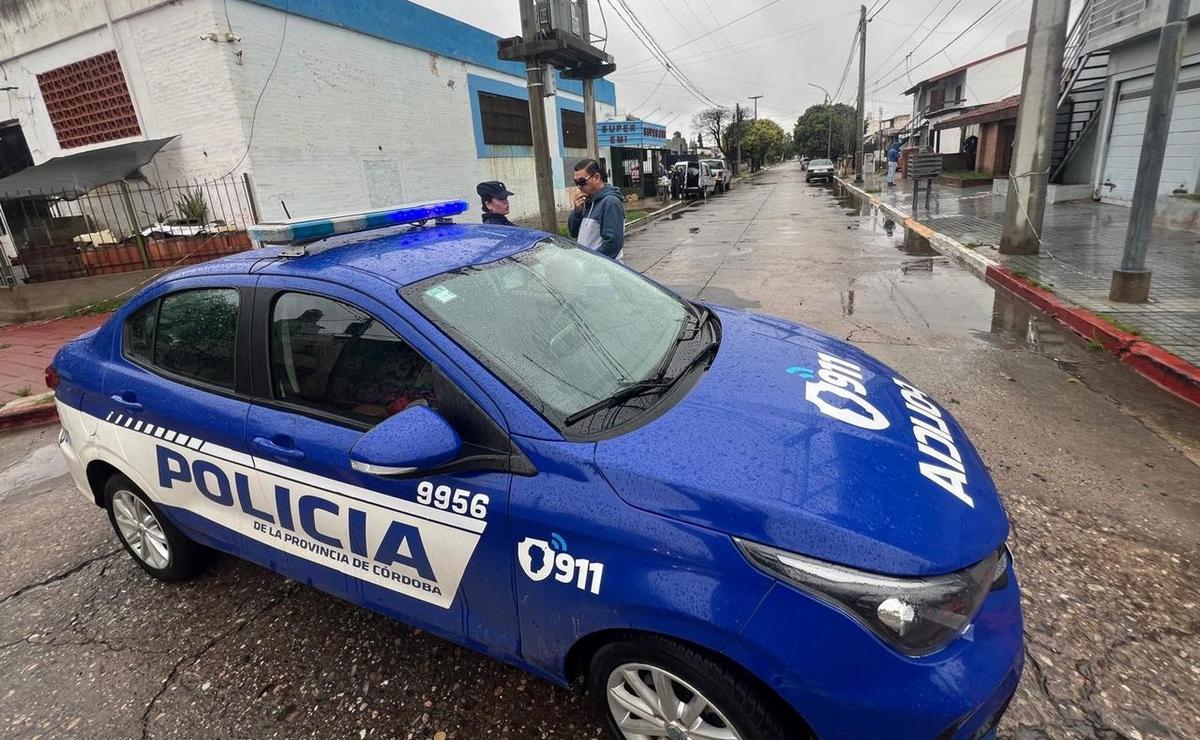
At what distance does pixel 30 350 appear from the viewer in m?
7.61

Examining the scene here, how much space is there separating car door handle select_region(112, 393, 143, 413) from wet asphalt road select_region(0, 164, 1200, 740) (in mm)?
954

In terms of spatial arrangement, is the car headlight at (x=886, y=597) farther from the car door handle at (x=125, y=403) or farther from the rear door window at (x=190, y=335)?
the car door handle at (x=125, y=403)

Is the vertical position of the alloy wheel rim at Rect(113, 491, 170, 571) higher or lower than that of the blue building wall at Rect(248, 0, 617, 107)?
lower

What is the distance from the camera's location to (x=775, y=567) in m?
1.53

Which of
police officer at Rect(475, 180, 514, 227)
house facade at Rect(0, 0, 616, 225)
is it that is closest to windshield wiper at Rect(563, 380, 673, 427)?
police officer at Rect(475, 180, 514, 227)

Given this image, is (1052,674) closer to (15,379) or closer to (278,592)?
(278,592)

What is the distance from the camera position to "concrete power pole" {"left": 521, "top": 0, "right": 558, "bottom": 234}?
31.2ft

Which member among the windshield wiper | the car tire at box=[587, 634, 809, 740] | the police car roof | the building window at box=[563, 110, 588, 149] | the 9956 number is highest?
the building window at box=[563, 110, 588, 149]

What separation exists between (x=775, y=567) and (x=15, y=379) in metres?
8.36

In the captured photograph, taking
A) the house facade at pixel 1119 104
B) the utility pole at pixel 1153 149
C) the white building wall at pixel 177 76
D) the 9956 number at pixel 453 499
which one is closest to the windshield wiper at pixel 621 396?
the 9956 number at pixel 453 499

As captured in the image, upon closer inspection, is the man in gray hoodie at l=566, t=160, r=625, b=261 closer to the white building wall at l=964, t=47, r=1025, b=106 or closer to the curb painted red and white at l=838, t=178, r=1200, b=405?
the curb painted red and white at l=838, t=178, r=1200, b=405

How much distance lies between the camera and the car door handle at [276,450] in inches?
84.7

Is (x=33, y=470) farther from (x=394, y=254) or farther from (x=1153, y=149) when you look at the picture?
(x=1153, y=149)

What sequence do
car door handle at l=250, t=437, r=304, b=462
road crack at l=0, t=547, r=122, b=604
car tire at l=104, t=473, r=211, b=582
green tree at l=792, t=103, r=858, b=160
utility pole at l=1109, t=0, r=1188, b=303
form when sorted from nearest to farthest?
1. car door handle at l=250, t=437, r=304, b=462
2. car tire at l=104, t=473, r=211, b=582
3. road crack at l=0, t=547, r=122, b=604
4. utility pole at l=1109, t=0, r=1188, b=303
5. green tree at l=792, t=103, r=858, b=160
